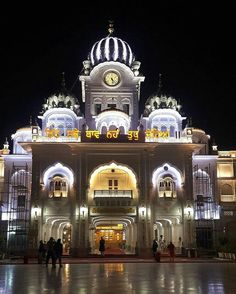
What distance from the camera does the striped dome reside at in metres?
45.1

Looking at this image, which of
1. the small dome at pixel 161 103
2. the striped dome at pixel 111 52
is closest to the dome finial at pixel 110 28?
the striped dome at pixel 111 52

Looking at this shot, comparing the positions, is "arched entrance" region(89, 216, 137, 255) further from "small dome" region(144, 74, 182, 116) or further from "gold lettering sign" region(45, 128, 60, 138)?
"small dome" region(144, 74, 182, 116)

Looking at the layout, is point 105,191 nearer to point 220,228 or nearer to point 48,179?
point 48,179

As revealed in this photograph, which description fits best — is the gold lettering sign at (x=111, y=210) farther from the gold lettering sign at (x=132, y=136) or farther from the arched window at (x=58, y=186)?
the gold lettering sign at (x=132, y=136)

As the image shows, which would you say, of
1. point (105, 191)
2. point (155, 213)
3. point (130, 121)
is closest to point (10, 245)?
point (105, 191)

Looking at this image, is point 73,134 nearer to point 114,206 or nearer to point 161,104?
point 114,206

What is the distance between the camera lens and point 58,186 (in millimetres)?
39625

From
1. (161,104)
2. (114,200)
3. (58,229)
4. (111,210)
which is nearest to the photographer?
(111,210)

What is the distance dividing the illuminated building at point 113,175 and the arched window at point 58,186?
9 cm

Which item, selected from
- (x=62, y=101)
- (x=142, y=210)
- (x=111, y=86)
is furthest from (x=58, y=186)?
(x=111, y=86)

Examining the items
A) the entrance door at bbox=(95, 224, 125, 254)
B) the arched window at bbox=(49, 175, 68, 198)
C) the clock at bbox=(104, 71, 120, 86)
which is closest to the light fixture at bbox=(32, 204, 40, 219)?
the arched window at bbox=(49, 175, 68, 198)

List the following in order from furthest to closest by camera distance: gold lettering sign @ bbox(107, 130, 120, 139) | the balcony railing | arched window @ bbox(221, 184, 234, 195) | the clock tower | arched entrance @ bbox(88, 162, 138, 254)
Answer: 1. arched window @ bbox(221, 184, 234, 195)
2. the clock tower
3. gold lettering sign @ bbox(107, 130, 120, 139)
4. the balcony railing
5. arched entrance @ bbox(88, 162, 138, 254)

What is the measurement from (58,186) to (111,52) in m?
14.7

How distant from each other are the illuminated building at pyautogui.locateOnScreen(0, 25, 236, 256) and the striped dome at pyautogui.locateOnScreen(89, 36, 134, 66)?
0.35 ft
